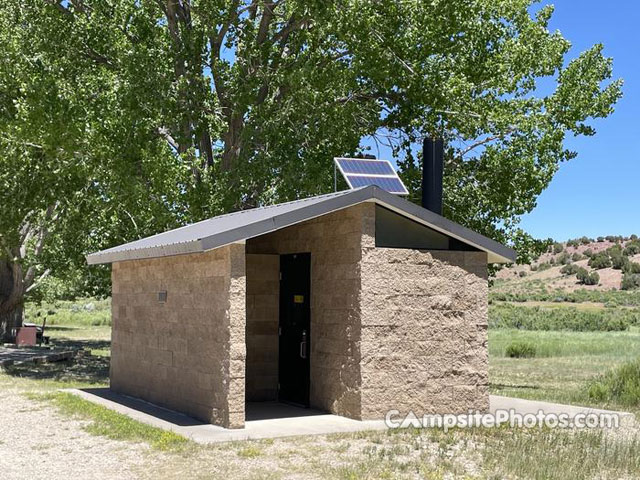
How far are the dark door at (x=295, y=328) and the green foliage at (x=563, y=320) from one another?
117 feet

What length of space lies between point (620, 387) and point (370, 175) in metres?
6.75

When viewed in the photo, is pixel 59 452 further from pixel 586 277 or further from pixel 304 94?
pixel 586 277

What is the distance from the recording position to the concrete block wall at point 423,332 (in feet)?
40.6

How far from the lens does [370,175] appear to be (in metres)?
14.4

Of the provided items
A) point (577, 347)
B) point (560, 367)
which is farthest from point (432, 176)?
point (577, 347)

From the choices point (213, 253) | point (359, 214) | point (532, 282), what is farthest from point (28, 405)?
point (532, 282)

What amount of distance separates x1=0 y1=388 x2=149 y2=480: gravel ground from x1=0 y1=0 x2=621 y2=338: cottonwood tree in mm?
7497

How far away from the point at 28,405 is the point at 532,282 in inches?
2751

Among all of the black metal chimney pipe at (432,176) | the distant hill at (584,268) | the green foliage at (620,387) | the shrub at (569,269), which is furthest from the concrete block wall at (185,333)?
the shrub at (569,269)

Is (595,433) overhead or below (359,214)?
below

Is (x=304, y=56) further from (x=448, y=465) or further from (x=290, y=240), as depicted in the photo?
(x=448, y=465)

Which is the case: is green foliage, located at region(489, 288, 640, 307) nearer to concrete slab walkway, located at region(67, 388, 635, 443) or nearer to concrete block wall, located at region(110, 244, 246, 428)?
concrete slab walkway, located at region(67, 388, 635, 443)

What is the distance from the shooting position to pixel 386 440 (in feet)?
35.9

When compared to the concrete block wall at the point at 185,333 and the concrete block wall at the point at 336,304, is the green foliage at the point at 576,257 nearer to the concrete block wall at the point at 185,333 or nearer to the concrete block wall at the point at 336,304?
the concrete block wall at the point at 185,333
